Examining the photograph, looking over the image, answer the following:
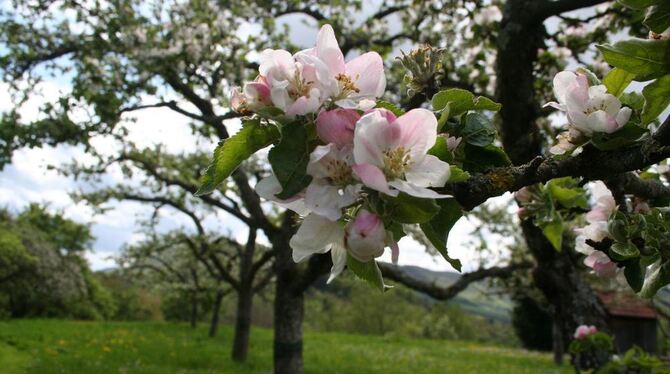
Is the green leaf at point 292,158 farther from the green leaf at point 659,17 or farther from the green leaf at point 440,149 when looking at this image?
the green leaf at point 659,17

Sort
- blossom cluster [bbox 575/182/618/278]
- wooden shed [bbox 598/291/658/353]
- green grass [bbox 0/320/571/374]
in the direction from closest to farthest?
blossom cluster [bbox 575/182/618/278] → green grass [bbox 0/320/571/374] → wooden shed [bbox 598/291/658/353]

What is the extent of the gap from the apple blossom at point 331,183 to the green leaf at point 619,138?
55 centimetres

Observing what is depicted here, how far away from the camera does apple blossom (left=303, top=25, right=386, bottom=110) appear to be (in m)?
1.00

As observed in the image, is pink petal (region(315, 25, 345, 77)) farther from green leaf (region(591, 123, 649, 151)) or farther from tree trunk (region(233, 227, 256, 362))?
tree trunk (region(233, 227, 256, 362))

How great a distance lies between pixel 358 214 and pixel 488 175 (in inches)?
12.3

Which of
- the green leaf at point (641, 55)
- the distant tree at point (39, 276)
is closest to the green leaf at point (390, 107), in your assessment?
the green leaf at point (641, 55)

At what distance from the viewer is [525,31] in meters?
4.27

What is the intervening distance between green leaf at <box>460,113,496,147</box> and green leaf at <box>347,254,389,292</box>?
32 cm

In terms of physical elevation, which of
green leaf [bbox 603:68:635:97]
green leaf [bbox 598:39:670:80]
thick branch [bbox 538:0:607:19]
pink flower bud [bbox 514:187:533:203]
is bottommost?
pink flower bud [bbox 514:187:533:203]

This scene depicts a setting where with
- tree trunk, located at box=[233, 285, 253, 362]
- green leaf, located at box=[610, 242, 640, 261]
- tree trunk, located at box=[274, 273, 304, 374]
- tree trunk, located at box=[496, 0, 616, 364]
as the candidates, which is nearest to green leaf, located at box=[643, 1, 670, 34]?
green leaf, located at box=[610, 242, 640, 261]

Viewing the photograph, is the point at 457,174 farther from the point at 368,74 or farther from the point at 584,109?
the point at 584,109

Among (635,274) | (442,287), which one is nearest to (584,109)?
(635,274)

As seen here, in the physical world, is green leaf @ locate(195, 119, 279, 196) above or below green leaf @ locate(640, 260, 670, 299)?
above

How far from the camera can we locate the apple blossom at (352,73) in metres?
1.00
